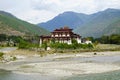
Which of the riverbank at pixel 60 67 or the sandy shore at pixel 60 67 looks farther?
the sandy shore at pixel 60 67

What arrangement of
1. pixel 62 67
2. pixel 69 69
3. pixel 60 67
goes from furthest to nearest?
pixel 60 67, pixel 62 67, pixel 69 69

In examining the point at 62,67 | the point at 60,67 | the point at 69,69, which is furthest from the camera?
the point at 60,67

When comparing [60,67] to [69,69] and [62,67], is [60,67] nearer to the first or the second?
[62,67]

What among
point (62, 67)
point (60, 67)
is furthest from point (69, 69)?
point (60, 67)

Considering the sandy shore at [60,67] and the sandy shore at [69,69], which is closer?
the sandy shore at [69,69]

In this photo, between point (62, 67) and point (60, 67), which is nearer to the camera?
point (62, 67)

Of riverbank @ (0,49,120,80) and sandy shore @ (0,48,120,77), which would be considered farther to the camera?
sandy shore @ (0,48,120,77)

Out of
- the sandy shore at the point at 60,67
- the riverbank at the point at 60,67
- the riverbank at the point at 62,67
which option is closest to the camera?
the riverbank at the point at 60,67

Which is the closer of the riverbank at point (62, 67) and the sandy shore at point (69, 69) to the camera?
the sandy shore at point (69, 69)

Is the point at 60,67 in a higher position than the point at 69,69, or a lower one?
higher

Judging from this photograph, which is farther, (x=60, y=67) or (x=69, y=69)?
(x=60, y=67)

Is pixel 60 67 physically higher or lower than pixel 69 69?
higher

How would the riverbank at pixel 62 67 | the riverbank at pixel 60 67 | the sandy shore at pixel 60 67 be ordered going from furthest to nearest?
the riverbank at pixel 62 67
the sandy shore at pixel 60 67
the riverbank at pixel 60 67

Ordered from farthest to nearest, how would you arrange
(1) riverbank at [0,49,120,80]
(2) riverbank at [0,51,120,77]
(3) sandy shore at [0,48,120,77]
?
(2) riverbank at [0,51,120,77] < (3) sandy shore at [0,48,120,77] < (1) riverbank at [0,49,120,80]
